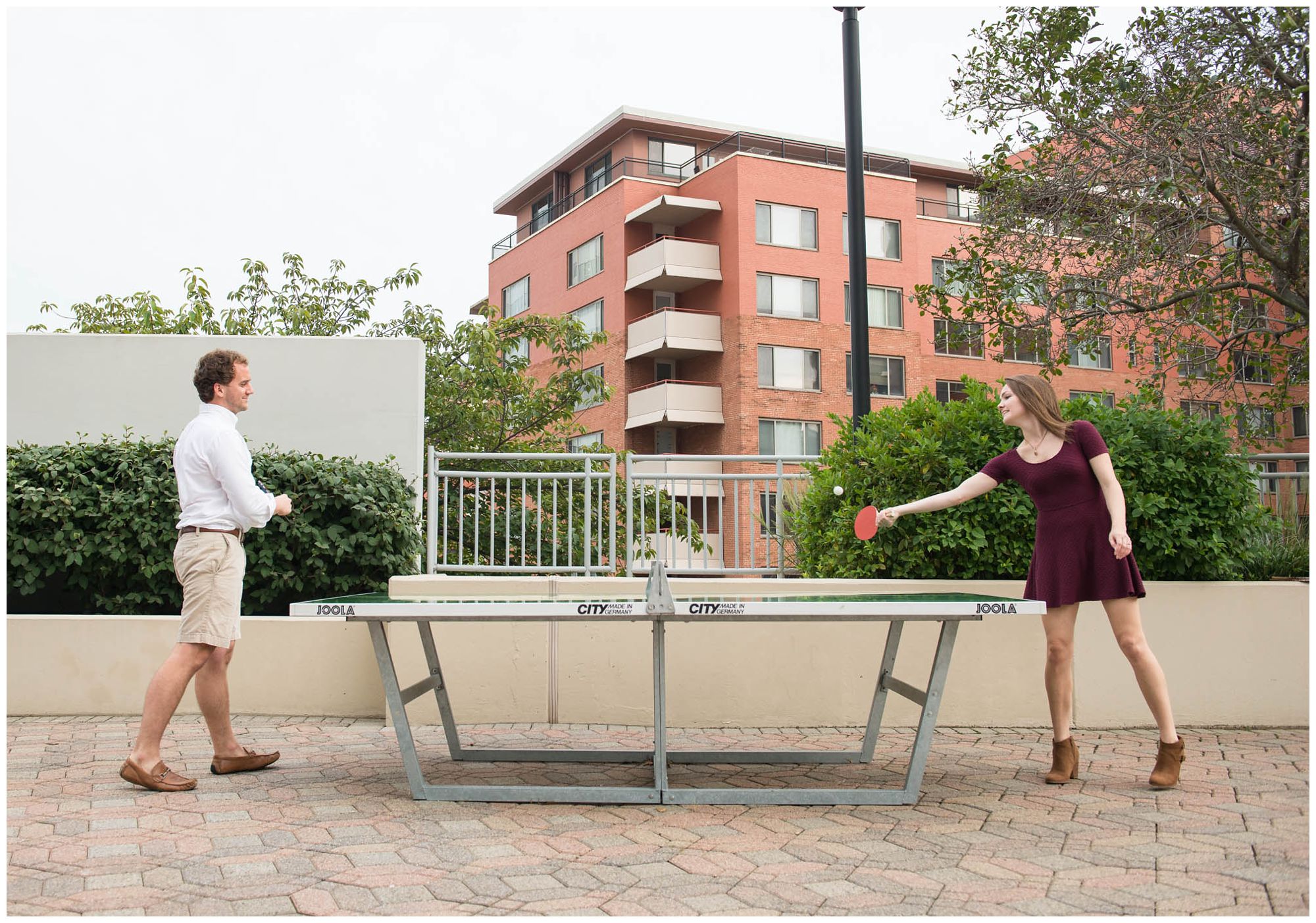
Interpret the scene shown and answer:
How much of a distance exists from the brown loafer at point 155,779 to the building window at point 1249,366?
1254 centimetres

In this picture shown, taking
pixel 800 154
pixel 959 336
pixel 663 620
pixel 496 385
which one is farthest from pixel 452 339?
pixel 800 154

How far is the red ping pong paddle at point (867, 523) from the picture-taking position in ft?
20.1

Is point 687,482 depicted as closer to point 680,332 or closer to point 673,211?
point 680,332

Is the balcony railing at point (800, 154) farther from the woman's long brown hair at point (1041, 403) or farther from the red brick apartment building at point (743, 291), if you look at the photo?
the woman's long brown hair at point (1041, 403)

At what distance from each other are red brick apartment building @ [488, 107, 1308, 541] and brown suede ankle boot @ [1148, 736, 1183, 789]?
31.7 meters

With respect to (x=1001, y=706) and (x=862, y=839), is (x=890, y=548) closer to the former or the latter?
(x=1001, y=706)

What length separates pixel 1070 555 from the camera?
228 inches

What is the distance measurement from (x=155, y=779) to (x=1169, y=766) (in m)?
4.91

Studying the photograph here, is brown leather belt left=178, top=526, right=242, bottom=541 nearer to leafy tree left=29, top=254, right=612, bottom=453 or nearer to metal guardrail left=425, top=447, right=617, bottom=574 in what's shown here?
metal guardrail left=425, top=447, right=617, bottom=574

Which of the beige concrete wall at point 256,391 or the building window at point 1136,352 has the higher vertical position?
the building window at point 1136,352

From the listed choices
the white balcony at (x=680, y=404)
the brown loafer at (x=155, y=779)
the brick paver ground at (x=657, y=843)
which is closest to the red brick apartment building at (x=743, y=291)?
the white balcony at (x=680, y=404)

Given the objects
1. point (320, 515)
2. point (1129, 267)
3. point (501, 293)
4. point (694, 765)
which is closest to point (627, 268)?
point (501, 293)

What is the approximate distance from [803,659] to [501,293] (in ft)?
142

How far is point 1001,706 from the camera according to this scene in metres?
7.79
